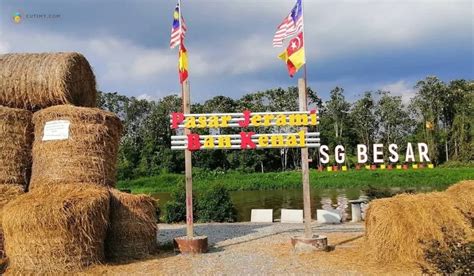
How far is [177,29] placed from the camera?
994cm

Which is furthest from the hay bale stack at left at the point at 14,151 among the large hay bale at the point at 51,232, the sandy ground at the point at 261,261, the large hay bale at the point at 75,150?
the sandy ground at the point at 261,261

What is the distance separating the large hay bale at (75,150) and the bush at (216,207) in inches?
252

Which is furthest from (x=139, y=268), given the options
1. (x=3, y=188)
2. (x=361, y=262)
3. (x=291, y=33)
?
(x=291, y=33)

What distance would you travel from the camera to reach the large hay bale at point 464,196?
25.8 feet

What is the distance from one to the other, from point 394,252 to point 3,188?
650 cm

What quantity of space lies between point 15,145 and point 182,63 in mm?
3546

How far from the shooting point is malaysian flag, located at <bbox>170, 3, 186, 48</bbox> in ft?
32.4

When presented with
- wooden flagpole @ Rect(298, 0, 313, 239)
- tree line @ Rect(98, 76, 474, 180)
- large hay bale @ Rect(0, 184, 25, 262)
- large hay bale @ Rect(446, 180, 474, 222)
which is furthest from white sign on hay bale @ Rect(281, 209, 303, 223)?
tree line @ Rect(98, 76, 474, 180)

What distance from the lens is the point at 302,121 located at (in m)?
9.42

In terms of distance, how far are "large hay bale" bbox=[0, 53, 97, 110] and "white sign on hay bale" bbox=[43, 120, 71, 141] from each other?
30.4 inches

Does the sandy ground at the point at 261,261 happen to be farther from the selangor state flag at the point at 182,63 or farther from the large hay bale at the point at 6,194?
the selangor state flag at the point at 182,63

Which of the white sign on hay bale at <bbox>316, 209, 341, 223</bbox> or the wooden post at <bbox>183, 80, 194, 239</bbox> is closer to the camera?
the wooden post at <bbox>183, 80, 194, 239</bbox>

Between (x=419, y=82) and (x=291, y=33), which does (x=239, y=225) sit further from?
(x=419, y=82)

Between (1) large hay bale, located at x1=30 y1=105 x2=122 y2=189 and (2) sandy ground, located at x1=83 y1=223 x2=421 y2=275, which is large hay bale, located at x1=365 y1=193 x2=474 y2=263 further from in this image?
(1) large hay bale, located at x1=30 y1=105 x2=122 y2=189
